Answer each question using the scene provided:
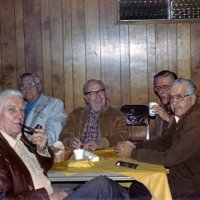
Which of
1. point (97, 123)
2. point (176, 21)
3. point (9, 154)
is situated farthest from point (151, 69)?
point (9, 154)

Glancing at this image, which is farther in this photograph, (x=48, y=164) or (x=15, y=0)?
(x=15, y=0)

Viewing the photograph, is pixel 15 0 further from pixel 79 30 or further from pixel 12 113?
pixel 12 113

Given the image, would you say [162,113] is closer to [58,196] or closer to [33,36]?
[58,196]

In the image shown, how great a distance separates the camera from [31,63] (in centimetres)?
486

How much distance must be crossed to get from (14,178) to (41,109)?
2.09 metres

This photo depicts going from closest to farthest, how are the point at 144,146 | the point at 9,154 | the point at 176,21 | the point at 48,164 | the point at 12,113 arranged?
the point at 9,154, the point at 12,113, the point at 48,164, the point at 144,146, the point at 176,21

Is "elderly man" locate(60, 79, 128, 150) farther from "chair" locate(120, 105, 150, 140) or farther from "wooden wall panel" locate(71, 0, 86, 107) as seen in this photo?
"wooden wall panel" locate(71, 0, 86, 107)

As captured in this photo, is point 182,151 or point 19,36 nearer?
point 182,151

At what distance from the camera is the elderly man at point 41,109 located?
4.18m

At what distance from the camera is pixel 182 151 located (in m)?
2.65

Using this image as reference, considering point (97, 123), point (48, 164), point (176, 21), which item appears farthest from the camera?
point (176, 21)

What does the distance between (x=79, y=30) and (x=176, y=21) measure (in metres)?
1.07

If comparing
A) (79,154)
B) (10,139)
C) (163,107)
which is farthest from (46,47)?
(10,139)

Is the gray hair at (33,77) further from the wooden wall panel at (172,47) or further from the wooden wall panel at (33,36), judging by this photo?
the wooden wall panel at (172,47)
